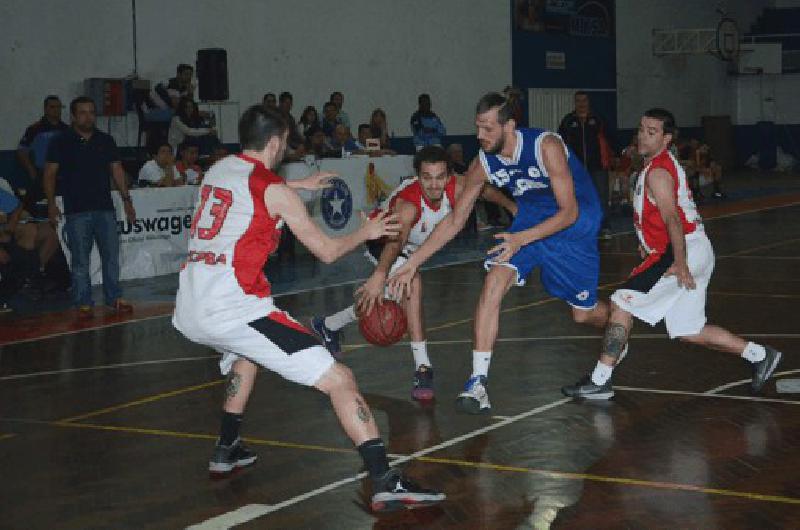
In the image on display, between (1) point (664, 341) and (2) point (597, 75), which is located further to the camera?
(2) point (597, 75)

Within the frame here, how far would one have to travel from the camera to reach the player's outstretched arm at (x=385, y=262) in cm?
859

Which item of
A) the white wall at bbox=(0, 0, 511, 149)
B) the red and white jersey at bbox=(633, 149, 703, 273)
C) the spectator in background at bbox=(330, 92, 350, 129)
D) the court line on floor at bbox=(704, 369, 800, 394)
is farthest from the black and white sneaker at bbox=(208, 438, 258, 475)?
the spectator in background at bbox=(330, 92, 350, 129)

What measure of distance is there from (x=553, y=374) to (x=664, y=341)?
1.77m

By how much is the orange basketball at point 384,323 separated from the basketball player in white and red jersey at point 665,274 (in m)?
1.38

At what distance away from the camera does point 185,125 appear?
20891 millimetres

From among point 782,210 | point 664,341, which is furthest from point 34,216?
point 782,210

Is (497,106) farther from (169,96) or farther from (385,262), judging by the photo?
(169,96)

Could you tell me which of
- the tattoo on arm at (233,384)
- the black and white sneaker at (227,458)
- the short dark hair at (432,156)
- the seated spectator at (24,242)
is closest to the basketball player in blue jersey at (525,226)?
the short dark hair at (432,156)

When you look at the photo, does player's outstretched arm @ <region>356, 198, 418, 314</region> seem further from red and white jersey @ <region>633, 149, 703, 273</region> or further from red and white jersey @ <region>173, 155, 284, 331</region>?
red and white jersey @ <region>633, 149, 703, 273</region>

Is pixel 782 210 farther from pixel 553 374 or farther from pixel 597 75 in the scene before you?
pixel 553 374

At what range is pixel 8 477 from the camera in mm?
7816

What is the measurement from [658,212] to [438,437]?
2.31 metres

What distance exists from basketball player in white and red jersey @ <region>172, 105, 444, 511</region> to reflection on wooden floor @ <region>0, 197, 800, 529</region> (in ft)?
1.44

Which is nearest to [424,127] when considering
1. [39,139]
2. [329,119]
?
[329,119]
